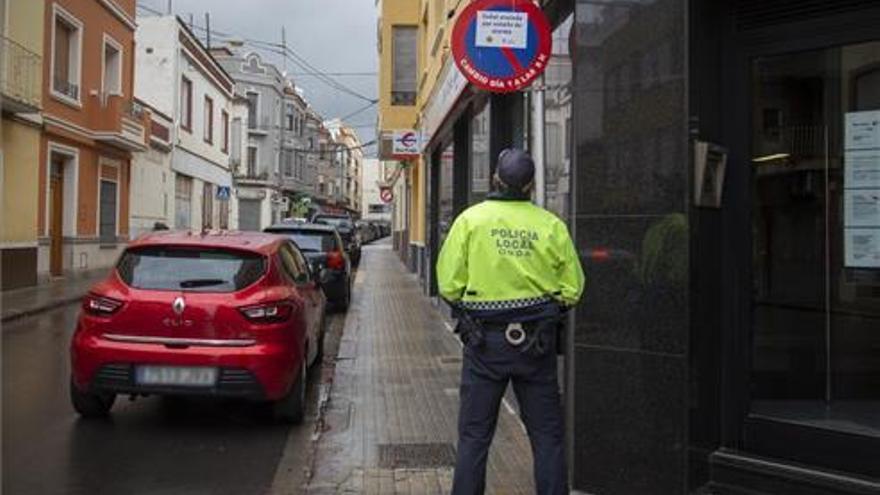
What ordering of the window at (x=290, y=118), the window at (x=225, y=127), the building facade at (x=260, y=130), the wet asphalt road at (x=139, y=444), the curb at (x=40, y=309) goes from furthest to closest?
the window at (x=290, y=118), the building facade at (x=260, y=130), the window at (x=225, y=127), the curb at (x=40, y=309), the wet asphalt road at (x=139, y=444)

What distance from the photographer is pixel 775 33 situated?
5.23 metres

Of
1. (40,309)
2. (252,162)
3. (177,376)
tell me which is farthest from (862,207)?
(252,162)

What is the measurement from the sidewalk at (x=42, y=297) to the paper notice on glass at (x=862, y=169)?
13428 millimetres

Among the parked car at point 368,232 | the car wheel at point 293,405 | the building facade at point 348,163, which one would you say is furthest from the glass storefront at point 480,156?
the building facade at point 348,163

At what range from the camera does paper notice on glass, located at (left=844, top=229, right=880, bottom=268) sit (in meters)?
4.95

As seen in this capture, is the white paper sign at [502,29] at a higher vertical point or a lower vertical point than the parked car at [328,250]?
higher

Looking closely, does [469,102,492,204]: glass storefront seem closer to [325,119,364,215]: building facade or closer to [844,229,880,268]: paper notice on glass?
[844,229,880,268]: paper notice on glass

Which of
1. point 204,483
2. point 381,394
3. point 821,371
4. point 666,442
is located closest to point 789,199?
point 821,371

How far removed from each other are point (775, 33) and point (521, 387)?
2258mm

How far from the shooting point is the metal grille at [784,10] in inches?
193

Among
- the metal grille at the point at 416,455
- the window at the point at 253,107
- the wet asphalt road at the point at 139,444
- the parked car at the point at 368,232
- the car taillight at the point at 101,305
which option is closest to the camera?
the wet asphalt road at the point at 139,444

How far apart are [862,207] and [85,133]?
22767 millimetres

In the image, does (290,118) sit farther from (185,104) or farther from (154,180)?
(154,180)

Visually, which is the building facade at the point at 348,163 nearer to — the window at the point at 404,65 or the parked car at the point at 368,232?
the parked car at the point at 368,232
